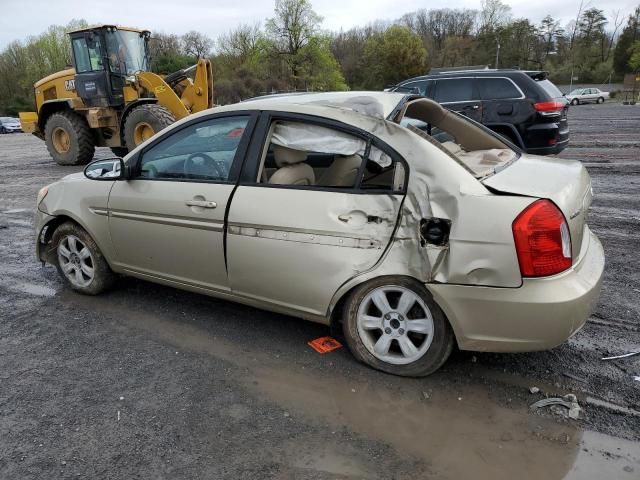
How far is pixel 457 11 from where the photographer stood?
90.4 metres

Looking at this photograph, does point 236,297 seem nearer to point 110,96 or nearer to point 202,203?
point 202,203

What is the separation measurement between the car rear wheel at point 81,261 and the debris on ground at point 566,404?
11.0 ft

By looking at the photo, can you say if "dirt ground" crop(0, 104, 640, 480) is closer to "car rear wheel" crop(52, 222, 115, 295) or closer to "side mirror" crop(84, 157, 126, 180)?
"car rear wheel" crop(52, 222, 115, 295)

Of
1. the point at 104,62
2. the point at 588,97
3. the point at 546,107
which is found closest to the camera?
the point at 546,107

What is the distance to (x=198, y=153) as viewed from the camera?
3654mm

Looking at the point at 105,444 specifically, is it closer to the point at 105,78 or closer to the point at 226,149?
the point at 226,149

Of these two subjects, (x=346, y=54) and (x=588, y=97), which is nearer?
(x=588, y=97)

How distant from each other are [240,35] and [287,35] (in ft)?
25.5

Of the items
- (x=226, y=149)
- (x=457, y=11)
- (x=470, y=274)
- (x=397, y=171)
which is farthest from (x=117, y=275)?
(x=457, y=11)

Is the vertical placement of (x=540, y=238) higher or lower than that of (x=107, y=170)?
lower

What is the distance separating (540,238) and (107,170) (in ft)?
10.4

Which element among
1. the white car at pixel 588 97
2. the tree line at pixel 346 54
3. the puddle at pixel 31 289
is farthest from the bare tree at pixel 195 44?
the puddle at pixel 31 289

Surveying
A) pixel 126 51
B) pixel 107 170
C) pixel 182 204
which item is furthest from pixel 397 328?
pixel 126 51

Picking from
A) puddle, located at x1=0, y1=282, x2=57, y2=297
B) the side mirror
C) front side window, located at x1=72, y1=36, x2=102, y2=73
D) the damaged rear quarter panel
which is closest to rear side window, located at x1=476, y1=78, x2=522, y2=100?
the damaged rear quarter panel
